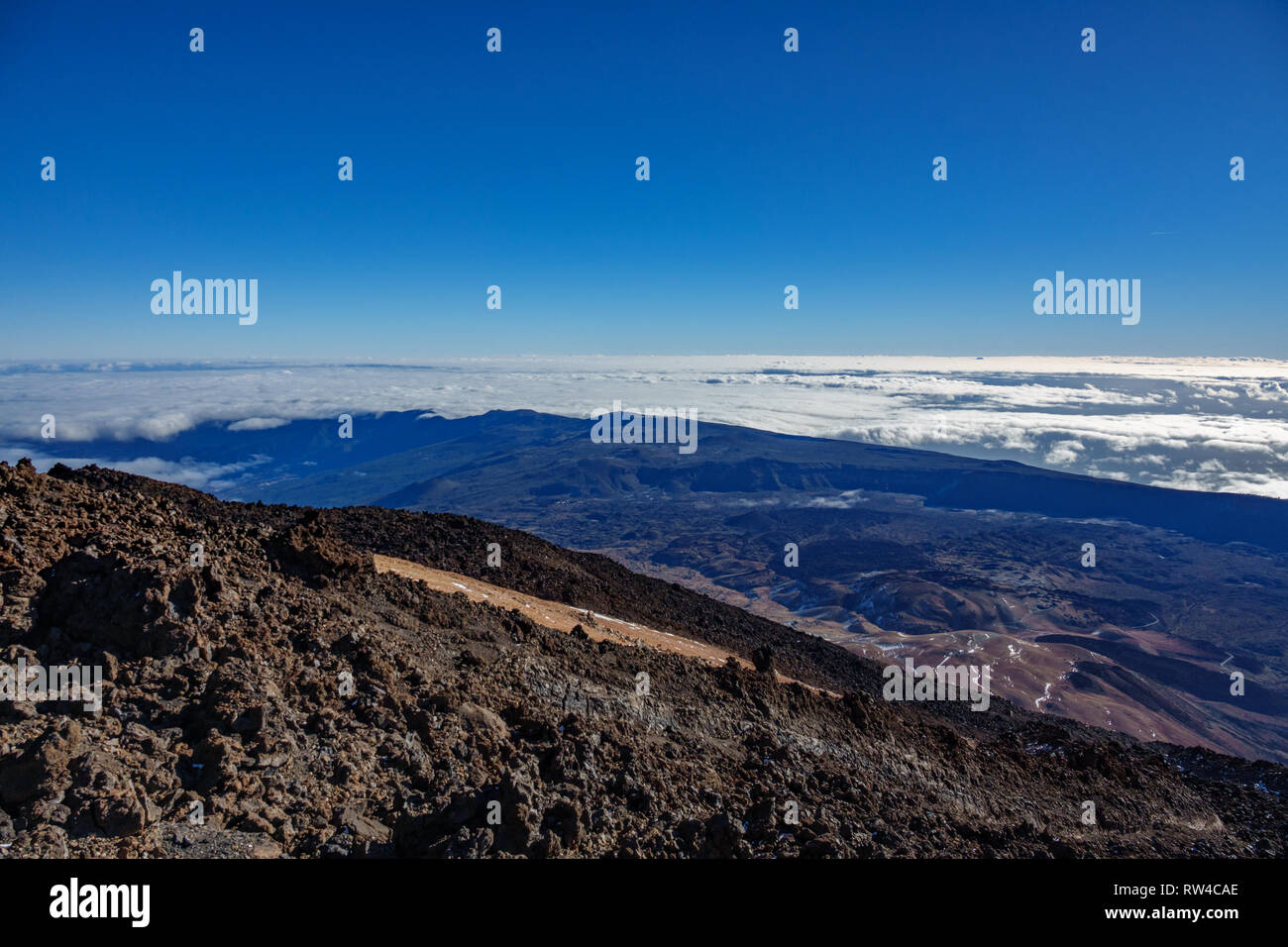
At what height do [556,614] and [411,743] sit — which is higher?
[411,743]

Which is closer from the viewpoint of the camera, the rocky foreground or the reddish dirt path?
the rocky foreground

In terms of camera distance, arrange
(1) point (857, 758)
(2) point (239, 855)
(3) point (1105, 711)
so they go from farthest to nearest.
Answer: (3) point (1105, 711) < (1) point (857, 758) < (2) point (239, 855)

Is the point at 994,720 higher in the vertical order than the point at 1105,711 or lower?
higher

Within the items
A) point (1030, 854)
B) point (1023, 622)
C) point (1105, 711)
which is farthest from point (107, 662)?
point (1023, 622)

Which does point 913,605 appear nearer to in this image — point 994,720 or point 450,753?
point 994,720

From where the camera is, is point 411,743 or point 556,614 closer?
point 411,743

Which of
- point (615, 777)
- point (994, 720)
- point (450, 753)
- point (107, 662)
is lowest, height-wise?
point (994, 720)

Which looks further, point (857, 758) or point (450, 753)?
point (857, 758)

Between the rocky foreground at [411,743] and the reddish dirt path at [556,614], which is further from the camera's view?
the reddish dirt path at [556,614]
